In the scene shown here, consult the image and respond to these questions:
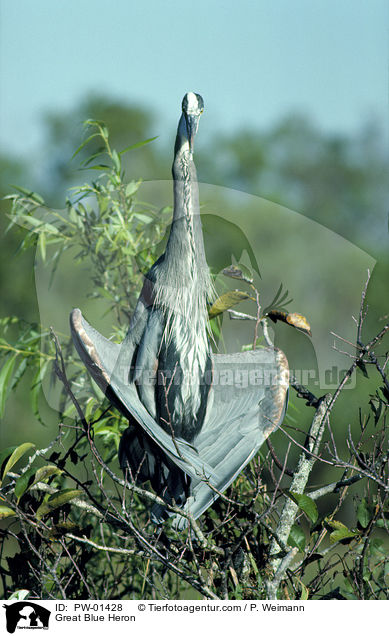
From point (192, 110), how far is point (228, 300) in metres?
0.38

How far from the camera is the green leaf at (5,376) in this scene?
62.0 inches

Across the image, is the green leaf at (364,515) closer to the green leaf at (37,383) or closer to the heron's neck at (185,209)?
the heron's neck at (185,209)

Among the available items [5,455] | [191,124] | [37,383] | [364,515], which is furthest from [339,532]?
[37,383]

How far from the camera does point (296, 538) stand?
1.06 metres

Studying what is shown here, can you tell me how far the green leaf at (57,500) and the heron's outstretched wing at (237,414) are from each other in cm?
23

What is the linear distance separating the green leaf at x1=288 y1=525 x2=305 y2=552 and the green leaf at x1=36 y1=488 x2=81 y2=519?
0.39 m

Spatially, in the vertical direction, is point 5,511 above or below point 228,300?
below

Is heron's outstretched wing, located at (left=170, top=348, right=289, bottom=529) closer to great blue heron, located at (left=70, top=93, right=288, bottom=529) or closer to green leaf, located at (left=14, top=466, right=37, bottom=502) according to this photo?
great blue heron, located at (left=70, top=93, right=288, bottom=529)

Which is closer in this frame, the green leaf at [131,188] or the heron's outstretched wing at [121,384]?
the heron's outstretched wing at [121,384]

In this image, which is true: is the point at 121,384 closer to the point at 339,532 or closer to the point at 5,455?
the point at 5,455

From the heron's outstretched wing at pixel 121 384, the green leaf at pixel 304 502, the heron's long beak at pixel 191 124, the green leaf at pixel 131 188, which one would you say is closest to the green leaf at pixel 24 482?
the heron's outstretched wing at pixel 121 384

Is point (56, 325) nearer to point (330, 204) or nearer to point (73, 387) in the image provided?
point (73, 387)

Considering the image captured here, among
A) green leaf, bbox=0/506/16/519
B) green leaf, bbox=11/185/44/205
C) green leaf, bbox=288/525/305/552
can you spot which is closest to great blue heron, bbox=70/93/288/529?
green leaf, bbox=288/525/305/552
